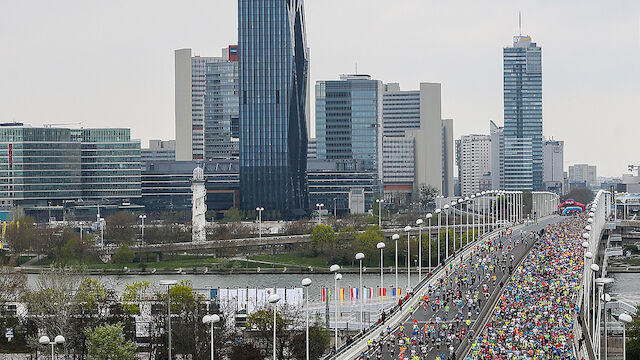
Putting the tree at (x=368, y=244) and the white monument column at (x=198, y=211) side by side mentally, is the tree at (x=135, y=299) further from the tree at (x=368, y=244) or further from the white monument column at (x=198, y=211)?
the white monument column at (x=198, y=211)

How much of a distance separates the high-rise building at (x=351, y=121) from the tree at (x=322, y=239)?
79171 mm

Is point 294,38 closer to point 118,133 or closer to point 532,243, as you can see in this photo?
point 118,133

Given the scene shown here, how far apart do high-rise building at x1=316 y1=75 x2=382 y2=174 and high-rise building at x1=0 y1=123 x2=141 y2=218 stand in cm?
4583

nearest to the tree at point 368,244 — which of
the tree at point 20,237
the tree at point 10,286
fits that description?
the tree at point 20,237

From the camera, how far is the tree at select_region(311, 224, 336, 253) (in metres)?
112

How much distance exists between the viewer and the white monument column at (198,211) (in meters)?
124

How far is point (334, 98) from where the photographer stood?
196 metres

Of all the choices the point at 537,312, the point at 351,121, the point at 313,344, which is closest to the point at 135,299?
the point at 313,344

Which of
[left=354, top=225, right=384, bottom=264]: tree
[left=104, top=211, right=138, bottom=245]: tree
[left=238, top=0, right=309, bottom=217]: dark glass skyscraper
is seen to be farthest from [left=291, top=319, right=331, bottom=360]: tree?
[left=238, top=0, right=309, bottom=217]: dark glass skyscraper

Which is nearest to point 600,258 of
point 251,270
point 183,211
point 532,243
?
point 532,243

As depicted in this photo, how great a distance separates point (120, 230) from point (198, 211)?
29.8 ft

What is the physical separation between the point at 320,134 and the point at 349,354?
15236cm

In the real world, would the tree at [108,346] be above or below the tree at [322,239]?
below

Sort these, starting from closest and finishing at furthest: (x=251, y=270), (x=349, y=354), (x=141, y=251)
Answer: (x=349, y=354) → (x=251, y=270) → (x=141, y=251)
